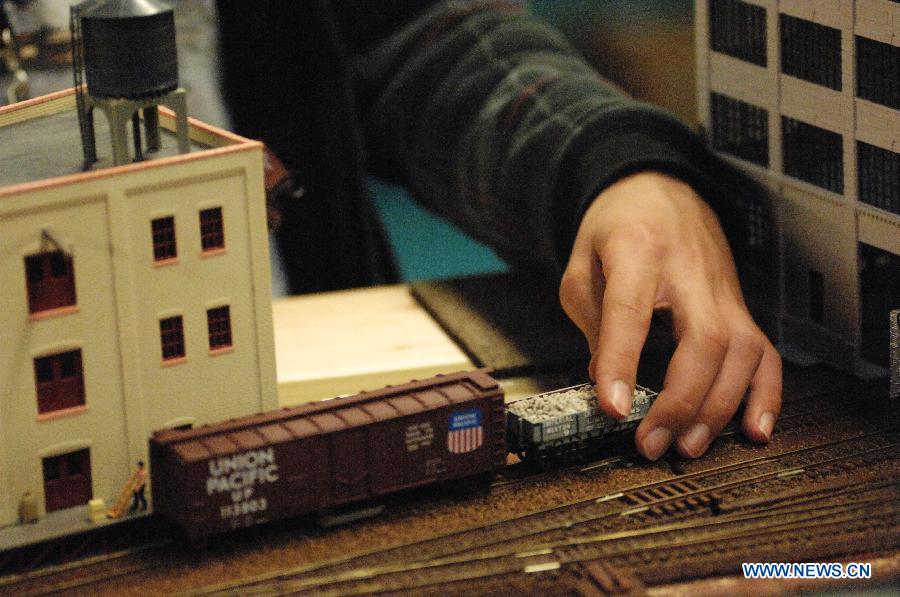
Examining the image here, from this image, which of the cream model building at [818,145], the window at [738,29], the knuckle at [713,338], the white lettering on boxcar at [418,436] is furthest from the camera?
the window at [738,29]

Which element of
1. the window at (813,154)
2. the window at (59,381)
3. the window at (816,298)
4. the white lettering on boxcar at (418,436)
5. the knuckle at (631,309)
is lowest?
the window at (816,298)

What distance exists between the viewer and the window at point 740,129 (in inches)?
714

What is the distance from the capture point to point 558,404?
14875 millimetres

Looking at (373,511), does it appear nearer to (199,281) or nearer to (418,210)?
(199,281)

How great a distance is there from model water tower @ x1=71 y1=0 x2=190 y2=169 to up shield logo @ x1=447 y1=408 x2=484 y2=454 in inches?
147

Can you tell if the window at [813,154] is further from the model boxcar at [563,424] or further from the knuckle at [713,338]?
the model boxcar at [563,424]

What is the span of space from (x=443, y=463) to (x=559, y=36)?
1027cm

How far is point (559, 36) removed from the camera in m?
22.2

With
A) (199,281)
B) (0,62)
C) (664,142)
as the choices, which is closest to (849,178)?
(664,142)

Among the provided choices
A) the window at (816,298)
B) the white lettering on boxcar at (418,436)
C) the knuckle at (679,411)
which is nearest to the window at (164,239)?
the white lettering on boxcar at (418,436)

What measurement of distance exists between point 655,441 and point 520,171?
5.83 m

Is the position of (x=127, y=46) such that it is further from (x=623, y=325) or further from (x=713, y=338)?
(x=713, y=338)

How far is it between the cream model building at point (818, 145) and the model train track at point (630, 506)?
226cm

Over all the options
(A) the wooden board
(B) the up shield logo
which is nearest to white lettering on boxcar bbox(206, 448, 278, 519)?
(B) the up shield logo
